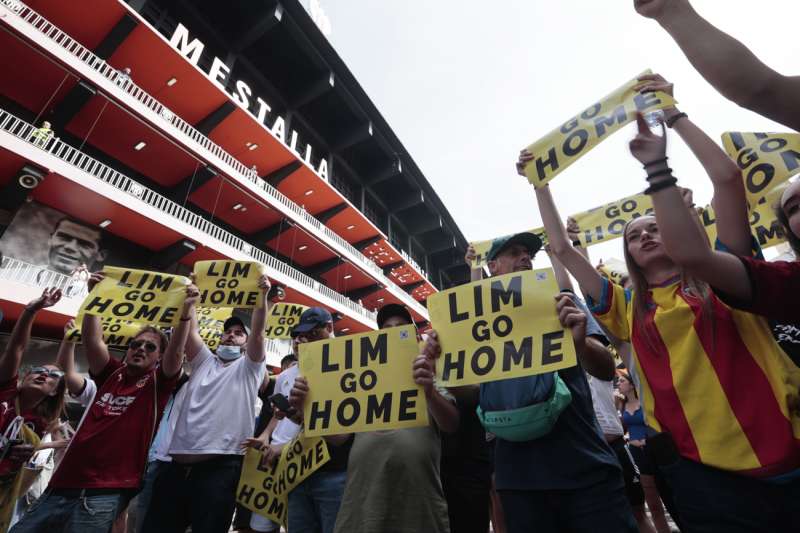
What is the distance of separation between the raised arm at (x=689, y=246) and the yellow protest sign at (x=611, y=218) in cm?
293

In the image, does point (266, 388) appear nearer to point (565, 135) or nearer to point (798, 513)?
point (565, 135)

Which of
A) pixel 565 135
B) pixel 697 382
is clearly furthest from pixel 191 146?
pixel 697 382

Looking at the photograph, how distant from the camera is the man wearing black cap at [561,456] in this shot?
1370 mm

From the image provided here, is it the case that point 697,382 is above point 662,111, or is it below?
below

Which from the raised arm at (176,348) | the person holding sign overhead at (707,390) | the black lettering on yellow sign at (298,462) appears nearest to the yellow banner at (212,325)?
the raised arm at (176,348)

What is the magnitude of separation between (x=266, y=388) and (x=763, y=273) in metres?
3.55

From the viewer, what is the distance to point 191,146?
1091cm

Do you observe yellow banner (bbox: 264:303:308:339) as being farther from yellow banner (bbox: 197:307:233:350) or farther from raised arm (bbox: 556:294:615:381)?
raised arm (bbox: 556:294:615:381)

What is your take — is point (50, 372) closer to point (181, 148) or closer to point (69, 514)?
point (69, 514)

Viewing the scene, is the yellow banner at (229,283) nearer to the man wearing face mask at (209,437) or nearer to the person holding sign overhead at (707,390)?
the man wearing face mask at (209,437)

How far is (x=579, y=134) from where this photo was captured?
2195mm

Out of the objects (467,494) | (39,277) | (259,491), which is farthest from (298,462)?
(39,277)

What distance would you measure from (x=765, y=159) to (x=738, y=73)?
2.30 meters

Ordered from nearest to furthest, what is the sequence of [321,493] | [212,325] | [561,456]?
[561,456]
[321,493]
[212,325]
